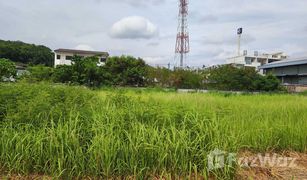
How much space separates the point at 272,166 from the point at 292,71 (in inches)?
1642

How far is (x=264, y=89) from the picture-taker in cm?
2603

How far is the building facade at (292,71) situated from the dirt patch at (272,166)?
36.0 m

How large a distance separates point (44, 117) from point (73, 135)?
30.1 inches

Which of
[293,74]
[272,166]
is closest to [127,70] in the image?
[272,166]

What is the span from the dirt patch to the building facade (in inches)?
1417

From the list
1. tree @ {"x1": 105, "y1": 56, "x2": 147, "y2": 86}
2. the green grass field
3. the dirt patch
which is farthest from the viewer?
tree @ {"x1": 105, "y1": 56, "x2": 147, "y2": 86}

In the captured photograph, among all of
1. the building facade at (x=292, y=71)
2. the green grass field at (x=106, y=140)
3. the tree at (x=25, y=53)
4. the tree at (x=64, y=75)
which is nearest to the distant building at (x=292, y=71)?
the building facade at (x=292, y=71)

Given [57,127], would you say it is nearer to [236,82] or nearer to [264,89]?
[236,82]

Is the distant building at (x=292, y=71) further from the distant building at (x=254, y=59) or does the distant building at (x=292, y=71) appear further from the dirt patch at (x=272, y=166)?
the dirt patch at (x=272, y=166)

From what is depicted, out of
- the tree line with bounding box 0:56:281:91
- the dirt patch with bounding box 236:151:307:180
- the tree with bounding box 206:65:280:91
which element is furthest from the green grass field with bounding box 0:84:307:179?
the tree with bounding box 206:65:280:91

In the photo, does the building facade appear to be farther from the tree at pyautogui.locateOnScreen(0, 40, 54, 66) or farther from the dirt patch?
the tree at pyautogui.locateOnScreen(0, 40, 54, 66)

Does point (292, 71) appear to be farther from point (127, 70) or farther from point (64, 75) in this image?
point (64, 75)

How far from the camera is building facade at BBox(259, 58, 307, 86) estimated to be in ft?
128

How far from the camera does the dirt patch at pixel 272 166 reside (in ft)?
11.2
